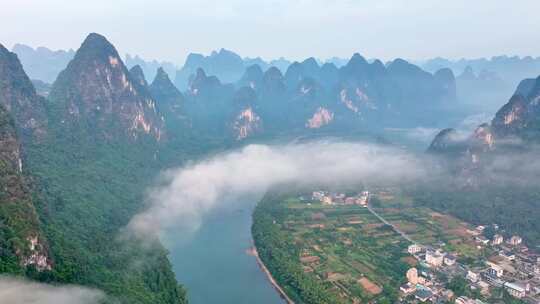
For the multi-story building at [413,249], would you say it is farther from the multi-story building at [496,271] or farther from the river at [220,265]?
the river at [220,265]

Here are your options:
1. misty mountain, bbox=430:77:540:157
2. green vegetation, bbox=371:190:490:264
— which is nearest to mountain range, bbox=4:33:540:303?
misty mountain, bbox=430:77:540:157

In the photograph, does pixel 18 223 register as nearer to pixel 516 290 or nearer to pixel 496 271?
pixel 516 290

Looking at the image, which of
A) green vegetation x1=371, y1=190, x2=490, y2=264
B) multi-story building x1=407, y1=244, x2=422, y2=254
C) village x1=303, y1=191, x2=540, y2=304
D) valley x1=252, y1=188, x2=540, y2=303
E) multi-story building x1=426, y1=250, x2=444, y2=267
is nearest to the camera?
village x1=303, y1=191, x2=540, y2=304

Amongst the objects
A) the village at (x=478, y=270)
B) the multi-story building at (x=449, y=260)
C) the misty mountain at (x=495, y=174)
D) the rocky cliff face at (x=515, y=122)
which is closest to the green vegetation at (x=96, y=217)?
the village at (x=478, y=270)

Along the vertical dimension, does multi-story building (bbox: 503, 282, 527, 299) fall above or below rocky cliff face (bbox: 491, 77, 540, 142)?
below

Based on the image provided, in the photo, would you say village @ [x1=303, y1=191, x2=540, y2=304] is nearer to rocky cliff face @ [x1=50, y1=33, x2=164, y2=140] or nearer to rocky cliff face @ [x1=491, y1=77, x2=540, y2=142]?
rocky cliff face @ [x1=491, y1=77, x2=540, y2=142]
